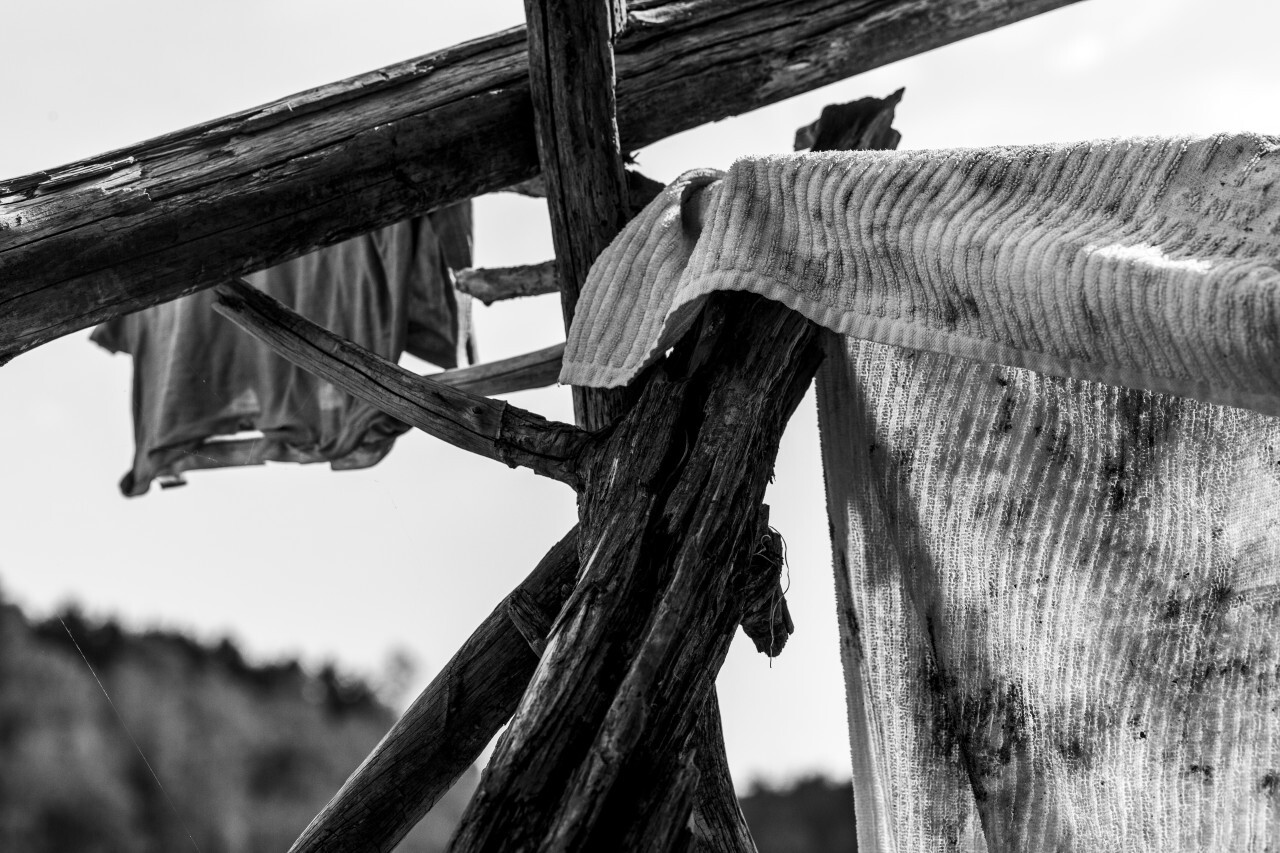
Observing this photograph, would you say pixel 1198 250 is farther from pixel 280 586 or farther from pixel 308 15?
pixel 280 586

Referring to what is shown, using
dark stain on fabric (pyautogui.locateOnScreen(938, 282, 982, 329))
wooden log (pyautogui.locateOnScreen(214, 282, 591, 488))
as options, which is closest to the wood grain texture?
wooden log (pyautogui.locateOnScreen(214, 282, 591, 488))

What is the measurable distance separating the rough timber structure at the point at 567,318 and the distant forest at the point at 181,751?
6.50 metres

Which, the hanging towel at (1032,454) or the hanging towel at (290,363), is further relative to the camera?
the hanging towel at (290,363)

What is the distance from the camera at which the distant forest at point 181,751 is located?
855cm

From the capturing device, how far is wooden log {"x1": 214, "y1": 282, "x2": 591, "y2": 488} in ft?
6.10

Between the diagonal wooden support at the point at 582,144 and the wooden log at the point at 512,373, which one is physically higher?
the wooden log at the point at 512,373

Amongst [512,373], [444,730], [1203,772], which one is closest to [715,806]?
[444,730]

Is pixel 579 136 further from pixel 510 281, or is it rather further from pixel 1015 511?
pixel 510 281

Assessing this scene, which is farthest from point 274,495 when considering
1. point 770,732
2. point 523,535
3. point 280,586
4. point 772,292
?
point 772,292

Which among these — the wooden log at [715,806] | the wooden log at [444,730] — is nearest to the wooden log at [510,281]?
the wooden log at [444,730]

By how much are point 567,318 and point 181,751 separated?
862cm

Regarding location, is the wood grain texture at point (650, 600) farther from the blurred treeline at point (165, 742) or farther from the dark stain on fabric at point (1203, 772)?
the blurred treeline at point (165, 742)

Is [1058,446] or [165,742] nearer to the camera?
[1058,446]

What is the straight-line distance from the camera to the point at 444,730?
1983mm
